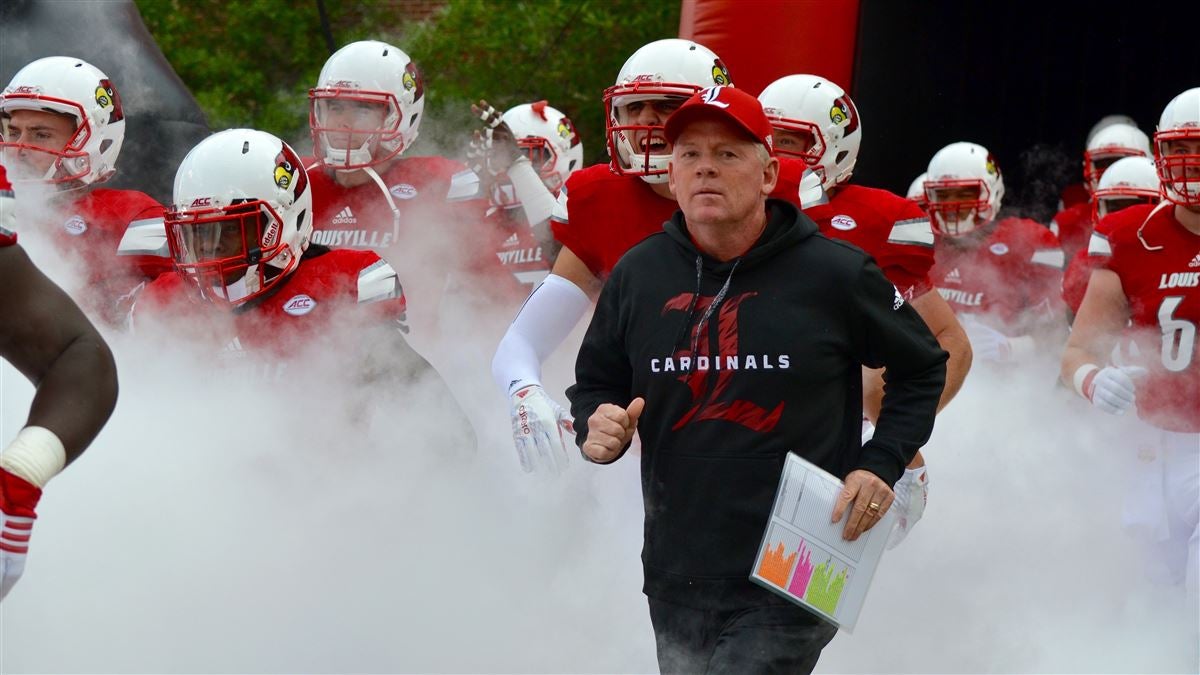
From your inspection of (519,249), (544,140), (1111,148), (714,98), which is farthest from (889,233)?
(1111,148)

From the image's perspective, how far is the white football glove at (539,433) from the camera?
13.3ft

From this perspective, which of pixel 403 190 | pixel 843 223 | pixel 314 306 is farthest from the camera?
pixel 403 190

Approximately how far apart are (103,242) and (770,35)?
13.4 ft

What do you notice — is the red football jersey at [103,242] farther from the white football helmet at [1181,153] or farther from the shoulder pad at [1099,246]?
the white football helmet at [1181,153]

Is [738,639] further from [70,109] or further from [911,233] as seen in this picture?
[70,109]

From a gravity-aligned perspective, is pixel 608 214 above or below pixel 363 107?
above

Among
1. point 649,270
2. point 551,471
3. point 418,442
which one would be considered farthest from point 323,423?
point 649,270

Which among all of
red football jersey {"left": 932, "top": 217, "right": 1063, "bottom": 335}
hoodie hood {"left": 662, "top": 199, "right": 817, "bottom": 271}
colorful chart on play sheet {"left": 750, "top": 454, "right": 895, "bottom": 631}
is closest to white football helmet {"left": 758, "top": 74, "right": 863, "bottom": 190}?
hoodie hood {"left": 662, "top": 199, "right": 817, "bottom": 271}

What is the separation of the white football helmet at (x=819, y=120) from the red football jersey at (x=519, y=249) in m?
1.51

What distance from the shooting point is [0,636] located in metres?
4.36

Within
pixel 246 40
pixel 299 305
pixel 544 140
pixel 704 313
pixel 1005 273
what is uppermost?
pixel 704 313

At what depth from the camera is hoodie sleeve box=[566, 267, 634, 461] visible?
140 inches

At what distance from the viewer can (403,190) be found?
5.85 m

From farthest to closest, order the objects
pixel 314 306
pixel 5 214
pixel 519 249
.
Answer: pixel 519 249
pixel 314 306
pixel 5 214
